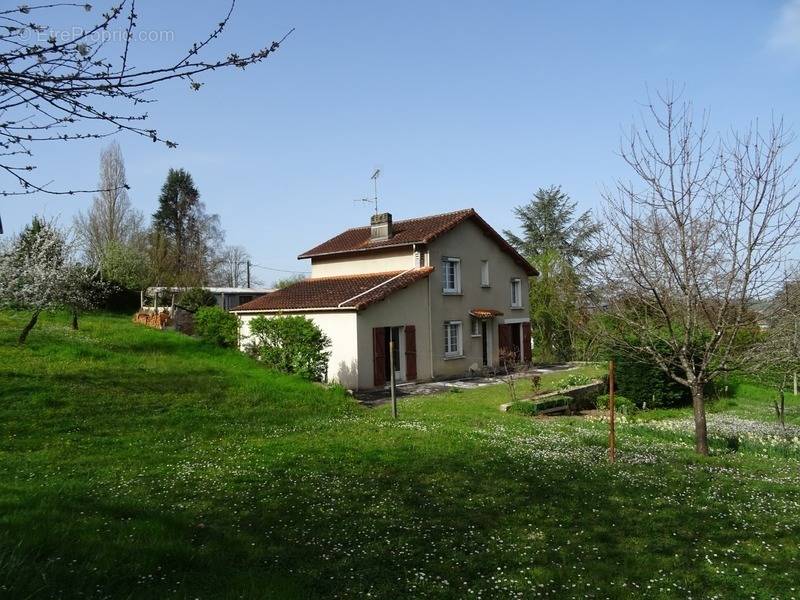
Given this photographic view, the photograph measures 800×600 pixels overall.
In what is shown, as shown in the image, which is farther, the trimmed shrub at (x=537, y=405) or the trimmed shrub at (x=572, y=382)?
the trimmed shrub at (x=572, y=382)

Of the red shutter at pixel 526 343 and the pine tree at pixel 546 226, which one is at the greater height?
the pine tree at pixel 546 226

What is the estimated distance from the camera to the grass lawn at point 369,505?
15.1ft

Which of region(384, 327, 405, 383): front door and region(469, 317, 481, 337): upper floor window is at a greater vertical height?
region(469, 317, 481, 337): upper floor window

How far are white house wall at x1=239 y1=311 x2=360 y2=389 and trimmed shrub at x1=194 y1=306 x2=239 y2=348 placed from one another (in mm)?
4412

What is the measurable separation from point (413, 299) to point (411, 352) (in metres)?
2.17

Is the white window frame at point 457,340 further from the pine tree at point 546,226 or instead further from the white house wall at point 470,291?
the pine tree at point 546,226

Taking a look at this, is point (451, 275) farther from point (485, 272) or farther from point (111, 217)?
point (111, 217)

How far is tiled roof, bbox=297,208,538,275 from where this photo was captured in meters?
24.8

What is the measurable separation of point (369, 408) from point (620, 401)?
314 inches

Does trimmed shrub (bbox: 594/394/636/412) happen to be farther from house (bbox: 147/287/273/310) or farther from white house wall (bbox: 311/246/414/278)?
house (bbox: 147/287/273/310)

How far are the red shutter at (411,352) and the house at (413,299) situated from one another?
42 millimetres

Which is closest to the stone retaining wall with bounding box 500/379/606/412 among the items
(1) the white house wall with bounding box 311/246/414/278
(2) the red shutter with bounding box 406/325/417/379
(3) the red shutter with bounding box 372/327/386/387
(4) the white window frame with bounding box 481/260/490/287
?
(3) the red shutter with bounding box 372/327/386/387

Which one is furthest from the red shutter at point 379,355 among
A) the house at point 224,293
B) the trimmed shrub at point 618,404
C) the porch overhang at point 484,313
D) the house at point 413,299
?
the house at point 224,293

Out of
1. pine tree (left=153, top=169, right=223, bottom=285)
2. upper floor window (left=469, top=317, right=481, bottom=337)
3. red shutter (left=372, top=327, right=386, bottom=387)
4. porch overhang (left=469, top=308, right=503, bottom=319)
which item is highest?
pine tree (left=153, top=169, right=223, bottom=285)
